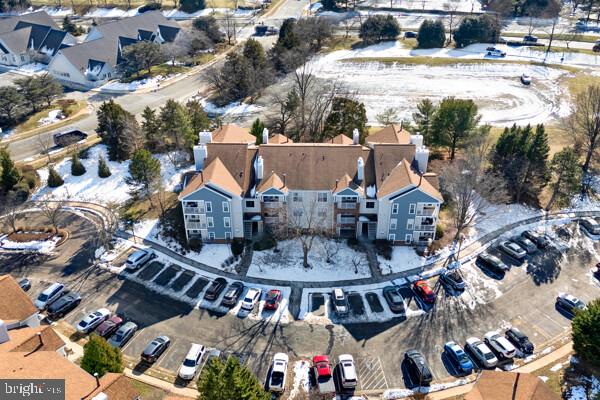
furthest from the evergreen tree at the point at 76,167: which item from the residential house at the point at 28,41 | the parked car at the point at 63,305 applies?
the residential house at the point at 28,41

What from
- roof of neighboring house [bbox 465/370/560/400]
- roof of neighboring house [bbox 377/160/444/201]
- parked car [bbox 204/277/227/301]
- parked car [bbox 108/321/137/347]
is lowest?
parked car [bbox 108/321/137/347]

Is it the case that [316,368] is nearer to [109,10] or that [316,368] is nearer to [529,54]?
[529,54]

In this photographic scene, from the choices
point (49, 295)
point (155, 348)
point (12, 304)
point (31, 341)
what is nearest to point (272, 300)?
point (155, 348)

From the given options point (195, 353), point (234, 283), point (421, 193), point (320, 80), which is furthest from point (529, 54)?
point (195, 353)

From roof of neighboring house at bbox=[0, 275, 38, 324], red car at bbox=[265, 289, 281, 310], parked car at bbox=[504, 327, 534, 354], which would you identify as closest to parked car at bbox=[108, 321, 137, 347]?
roof of neighboring house at bbox=[0, 275, 38, 324]

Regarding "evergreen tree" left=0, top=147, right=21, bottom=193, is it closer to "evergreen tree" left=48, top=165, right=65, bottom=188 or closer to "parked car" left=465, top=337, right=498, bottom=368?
"evergreen tree" left=48, top=165, right=65, bottom=188
